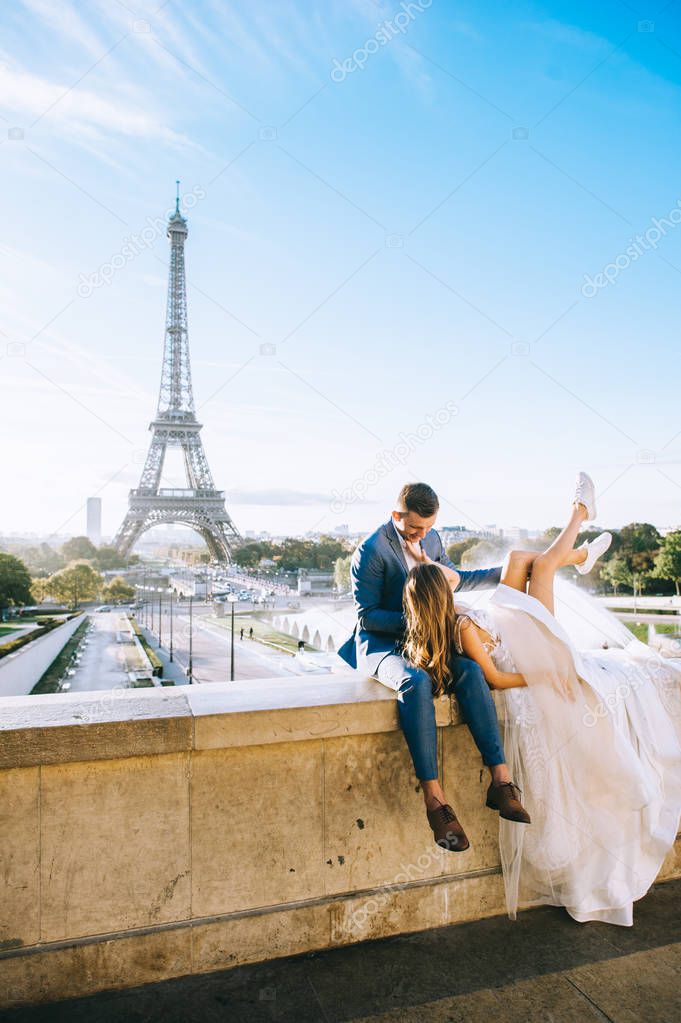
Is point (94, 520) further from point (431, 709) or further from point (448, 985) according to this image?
point (448, 985)

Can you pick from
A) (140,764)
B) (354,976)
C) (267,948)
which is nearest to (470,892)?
(354,976)

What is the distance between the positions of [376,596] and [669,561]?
182ft

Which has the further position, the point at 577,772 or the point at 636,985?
the point at 577,772

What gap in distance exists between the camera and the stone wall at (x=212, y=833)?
8.13 feet

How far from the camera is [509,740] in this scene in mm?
2980

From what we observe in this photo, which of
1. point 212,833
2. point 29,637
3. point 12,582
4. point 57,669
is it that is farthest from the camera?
point 12,582

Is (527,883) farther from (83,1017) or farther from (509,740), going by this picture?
(83,1017)

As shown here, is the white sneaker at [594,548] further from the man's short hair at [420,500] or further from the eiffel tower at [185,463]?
the eiffel tower at [185,463]

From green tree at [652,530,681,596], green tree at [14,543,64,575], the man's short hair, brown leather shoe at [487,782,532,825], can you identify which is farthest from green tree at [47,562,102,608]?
brown leather shoe at [487,782,532,825]

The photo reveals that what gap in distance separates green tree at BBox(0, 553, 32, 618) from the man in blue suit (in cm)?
5554

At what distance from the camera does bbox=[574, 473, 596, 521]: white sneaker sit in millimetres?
3416

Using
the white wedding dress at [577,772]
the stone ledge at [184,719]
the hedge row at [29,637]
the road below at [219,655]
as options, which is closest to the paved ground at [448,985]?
the white wedding dress at [577,772]

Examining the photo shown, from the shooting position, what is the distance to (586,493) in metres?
3.45

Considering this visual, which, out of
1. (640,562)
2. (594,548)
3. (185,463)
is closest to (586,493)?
(594,548)
